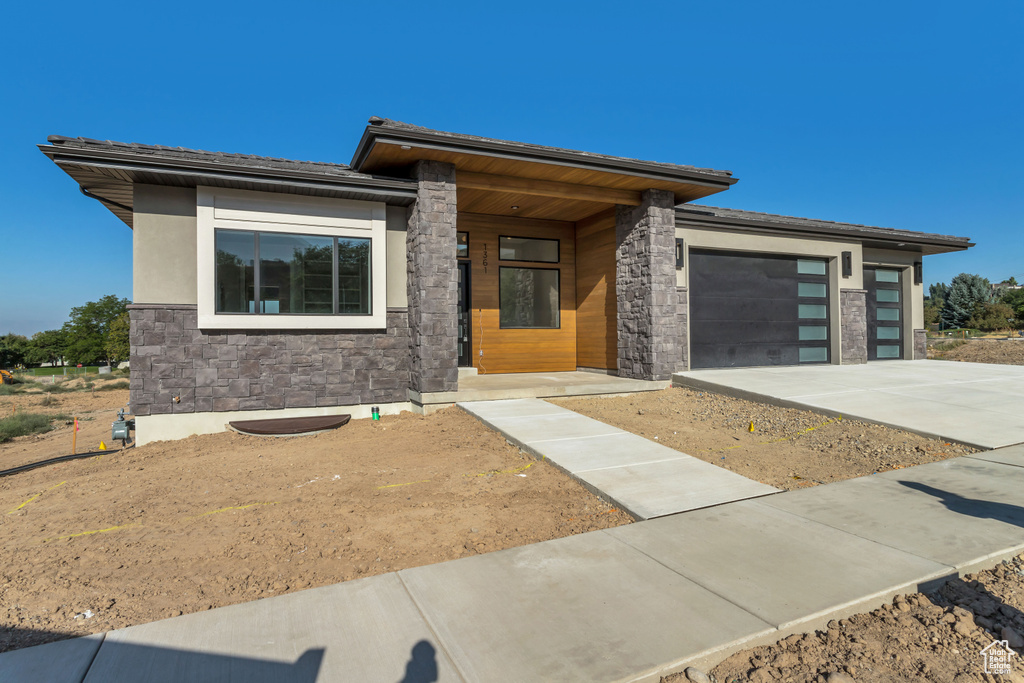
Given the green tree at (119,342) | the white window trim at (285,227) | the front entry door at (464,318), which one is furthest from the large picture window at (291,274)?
the green tree at (119,342)

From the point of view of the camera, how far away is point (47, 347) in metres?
51.6

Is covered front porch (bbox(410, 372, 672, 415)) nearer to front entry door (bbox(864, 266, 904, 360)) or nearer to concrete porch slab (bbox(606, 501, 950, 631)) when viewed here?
concrete porch slab (bbox(606, 501, 950, 631))

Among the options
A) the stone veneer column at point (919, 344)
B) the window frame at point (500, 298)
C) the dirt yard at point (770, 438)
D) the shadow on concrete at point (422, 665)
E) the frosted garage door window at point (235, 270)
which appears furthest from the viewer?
the stone veneer column at point (919, 344)

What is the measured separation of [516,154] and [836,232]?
355 inches

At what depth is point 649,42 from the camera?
20.1 m

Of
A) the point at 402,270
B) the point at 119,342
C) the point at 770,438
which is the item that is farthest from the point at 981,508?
the point at 119,342

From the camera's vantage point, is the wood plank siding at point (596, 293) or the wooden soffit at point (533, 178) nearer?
the wooden soffit at point (533, 178)

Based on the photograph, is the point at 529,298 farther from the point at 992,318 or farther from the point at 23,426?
the point at 992,318

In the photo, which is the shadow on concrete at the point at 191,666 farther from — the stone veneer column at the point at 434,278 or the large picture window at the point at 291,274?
the large picture window at the point at 291,274

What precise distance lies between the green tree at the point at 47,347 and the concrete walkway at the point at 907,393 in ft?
194

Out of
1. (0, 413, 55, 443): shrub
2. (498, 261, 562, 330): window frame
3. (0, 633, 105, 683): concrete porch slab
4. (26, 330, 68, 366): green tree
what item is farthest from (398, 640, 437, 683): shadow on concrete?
(26, 330, 68, 366): green tree

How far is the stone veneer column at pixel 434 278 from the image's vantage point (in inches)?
318

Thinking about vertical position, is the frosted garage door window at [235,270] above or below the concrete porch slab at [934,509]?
above

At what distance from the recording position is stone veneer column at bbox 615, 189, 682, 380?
9.79m
